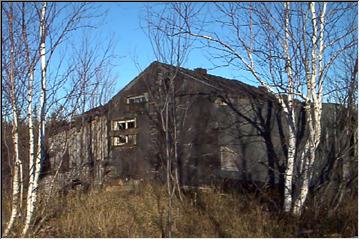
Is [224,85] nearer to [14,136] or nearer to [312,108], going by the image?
[312,108]

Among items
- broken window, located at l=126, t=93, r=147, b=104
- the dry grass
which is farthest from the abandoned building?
the dry grass

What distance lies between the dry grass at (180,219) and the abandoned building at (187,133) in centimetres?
126

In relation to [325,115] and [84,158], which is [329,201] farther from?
[84,158]

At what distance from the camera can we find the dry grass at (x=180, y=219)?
641cm

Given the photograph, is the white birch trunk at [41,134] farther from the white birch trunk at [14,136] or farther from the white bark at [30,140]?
the white birch trunk at [14,136]

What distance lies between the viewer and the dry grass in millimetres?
6410

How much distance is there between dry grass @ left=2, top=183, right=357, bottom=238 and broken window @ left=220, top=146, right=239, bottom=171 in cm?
162

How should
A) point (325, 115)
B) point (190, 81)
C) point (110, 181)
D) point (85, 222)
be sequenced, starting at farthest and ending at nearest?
point (110, 181)
point (190, 81)
point (325, 115)
point (85, 222)

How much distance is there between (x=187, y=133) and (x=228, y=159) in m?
1.30

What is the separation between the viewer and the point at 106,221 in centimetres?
675

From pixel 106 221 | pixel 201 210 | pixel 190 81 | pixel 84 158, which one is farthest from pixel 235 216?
pixel 84 158

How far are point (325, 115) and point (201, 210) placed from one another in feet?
9.66

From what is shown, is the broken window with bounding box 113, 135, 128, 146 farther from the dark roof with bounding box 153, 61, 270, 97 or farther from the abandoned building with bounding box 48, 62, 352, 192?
A: the dark roof with bounding box 153, 61, 270, 97

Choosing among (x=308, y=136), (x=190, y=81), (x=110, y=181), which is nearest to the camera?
(x=308, y=136)
